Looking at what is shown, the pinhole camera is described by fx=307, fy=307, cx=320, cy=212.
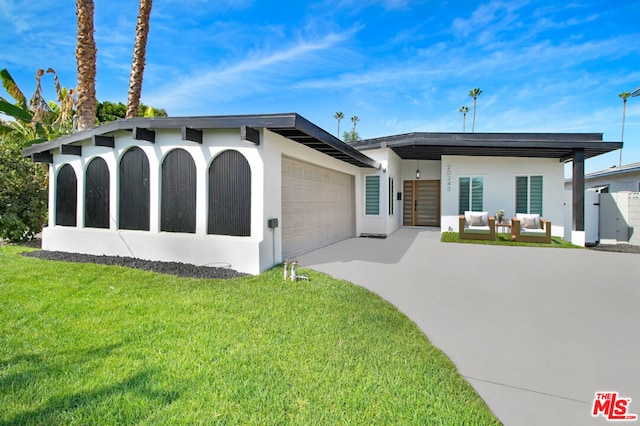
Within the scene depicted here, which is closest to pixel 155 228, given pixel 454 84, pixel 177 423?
pixel 177 423

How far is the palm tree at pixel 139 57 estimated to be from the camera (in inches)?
427

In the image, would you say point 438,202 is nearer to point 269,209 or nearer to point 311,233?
point 311,233

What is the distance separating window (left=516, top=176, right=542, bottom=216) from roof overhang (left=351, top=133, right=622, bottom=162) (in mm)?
997

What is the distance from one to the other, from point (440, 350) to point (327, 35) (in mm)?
12105

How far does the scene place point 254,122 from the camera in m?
5.99

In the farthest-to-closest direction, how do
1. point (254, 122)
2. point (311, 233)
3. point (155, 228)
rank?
1. point (311, 233)
2. point (155, 228)
3. point (254, 122)

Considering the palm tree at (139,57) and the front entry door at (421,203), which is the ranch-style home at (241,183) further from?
the palm tree at (139,57)

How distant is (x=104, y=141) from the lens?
765cm

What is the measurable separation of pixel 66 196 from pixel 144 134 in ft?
13.6

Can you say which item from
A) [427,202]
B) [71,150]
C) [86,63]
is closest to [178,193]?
[71,150]

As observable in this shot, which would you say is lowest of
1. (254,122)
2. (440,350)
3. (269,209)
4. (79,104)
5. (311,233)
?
(440,350)

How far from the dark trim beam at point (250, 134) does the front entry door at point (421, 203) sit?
39.1 feet

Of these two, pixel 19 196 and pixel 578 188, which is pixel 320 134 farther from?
pixel 19 196

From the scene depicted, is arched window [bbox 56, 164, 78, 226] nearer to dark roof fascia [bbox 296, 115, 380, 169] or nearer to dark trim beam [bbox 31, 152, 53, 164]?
dark trim beam [bbox 31, 152, 53, 164]
